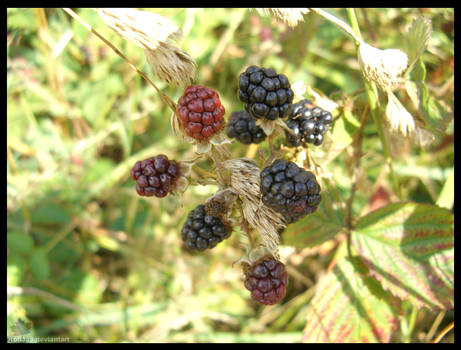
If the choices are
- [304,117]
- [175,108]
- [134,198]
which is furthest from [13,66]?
[304,117]

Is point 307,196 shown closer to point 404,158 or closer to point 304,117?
point 304,117

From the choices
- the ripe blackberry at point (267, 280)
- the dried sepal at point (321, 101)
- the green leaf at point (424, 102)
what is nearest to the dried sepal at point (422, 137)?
the green leaf at point (424, 102)

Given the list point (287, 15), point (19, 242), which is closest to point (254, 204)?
point (287, 15)

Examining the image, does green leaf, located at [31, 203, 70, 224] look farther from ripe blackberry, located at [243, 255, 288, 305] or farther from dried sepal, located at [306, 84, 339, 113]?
dried sepal, located at [306, 84, 339, 113]

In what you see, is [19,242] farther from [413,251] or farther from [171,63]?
[413,251]

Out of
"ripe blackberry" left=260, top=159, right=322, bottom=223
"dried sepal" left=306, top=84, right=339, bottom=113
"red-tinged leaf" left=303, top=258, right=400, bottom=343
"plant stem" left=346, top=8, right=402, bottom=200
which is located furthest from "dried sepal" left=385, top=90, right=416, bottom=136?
"red-tinged leaf" left=303, top=258, right=400, bottom=343

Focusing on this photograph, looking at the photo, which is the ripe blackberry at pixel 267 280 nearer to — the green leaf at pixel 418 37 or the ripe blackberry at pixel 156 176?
the ripe blackberry at pixel 156 176
